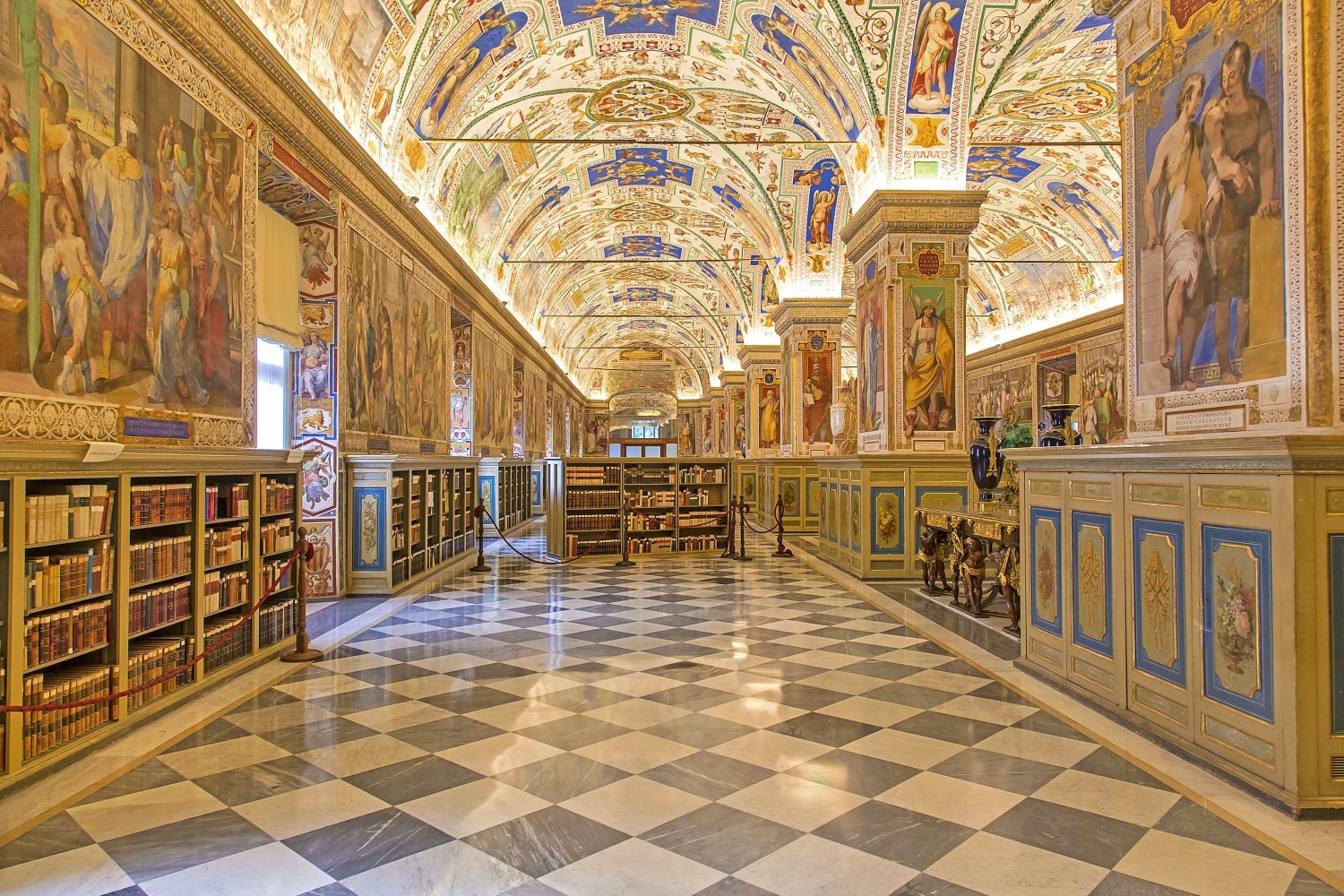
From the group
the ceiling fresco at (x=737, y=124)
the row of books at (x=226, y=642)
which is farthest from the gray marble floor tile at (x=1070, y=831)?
the ceiling fresco at (x=737, y=124)

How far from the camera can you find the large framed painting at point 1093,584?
5.72 meters

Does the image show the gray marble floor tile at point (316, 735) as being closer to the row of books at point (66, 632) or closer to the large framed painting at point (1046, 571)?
the row of books at point (66, 632)

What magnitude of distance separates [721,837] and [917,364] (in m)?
9.54

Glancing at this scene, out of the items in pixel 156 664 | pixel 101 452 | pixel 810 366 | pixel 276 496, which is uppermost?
pixel 810 366

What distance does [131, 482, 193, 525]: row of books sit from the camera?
570cm

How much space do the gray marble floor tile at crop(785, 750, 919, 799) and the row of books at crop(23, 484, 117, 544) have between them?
15.5ft

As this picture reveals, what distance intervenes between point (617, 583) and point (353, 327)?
5739 mm

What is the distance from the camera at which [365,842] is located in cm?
390

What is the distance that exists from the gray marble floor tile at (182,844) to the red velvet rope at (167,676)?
0.99 metres

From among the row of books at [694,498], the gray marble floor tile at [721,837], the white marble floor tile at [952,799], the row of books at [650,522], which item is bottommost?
the white marble floor tile at [952,799]

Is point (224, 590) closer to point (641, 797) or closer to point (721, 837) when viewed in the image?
point (641, 797)

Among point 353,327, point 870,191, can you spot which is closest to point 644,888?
point 353,327

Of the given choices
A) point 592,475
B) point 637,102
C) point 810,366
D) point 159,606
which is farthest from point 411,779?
point 810,366

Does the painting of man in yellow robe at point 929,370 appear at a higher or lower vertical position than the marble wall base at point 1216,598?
higher
